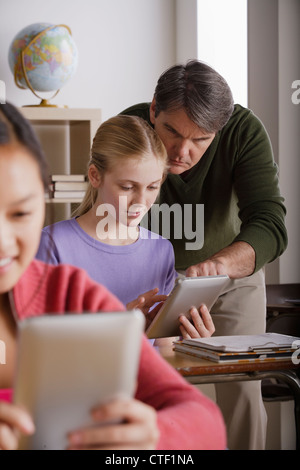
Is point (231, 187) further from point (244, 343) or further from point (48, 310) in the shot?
point (48, 310)

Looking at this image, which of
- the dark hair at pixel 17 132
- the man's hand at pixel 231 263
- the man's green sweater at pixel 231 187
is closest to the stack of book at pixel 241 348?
the man's hand at pixel 231 263

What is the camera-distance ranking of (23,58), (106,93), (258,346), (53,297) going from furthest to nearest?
(106,93), (23,58), (258,346), (53,297)

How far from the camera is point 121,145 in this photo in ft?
6.82

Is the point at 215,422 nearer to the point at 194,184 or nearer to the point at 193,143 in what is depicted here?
the point at 193,143

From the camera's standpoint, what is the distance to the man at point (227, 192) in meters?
2.15

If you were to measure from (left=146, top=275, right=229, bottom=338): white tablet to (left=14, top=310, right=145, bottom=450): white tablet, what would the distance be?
1000 millimetres

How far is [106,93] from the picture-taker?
3668mm

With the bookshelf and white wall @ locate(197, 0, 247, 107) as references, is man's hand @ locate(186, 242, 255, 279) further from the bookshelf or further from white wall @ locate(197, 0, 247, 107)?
white wall @ locate(197, 0, 247, 107)

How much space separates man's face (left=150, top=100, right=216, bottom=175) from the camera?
2.13 metres

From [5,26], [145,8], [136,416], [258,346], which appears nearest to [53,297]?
[136,416]

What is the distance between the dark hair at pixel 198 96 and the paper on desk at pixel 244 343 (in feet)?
2.24

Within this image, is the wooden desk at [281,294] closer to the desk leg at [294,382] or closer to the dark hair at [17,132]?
the desk leg at [294,382]

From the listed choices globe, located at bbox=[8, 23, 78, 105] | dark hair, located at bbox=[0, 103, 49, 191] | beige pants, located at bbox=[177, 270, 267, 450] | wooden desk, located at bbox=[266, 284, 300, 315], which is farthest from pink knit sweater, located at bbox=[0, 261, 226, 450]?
globe, located at bbox=[8, 23, 78, 105]

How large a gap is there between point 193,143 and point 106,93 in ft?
5.31
